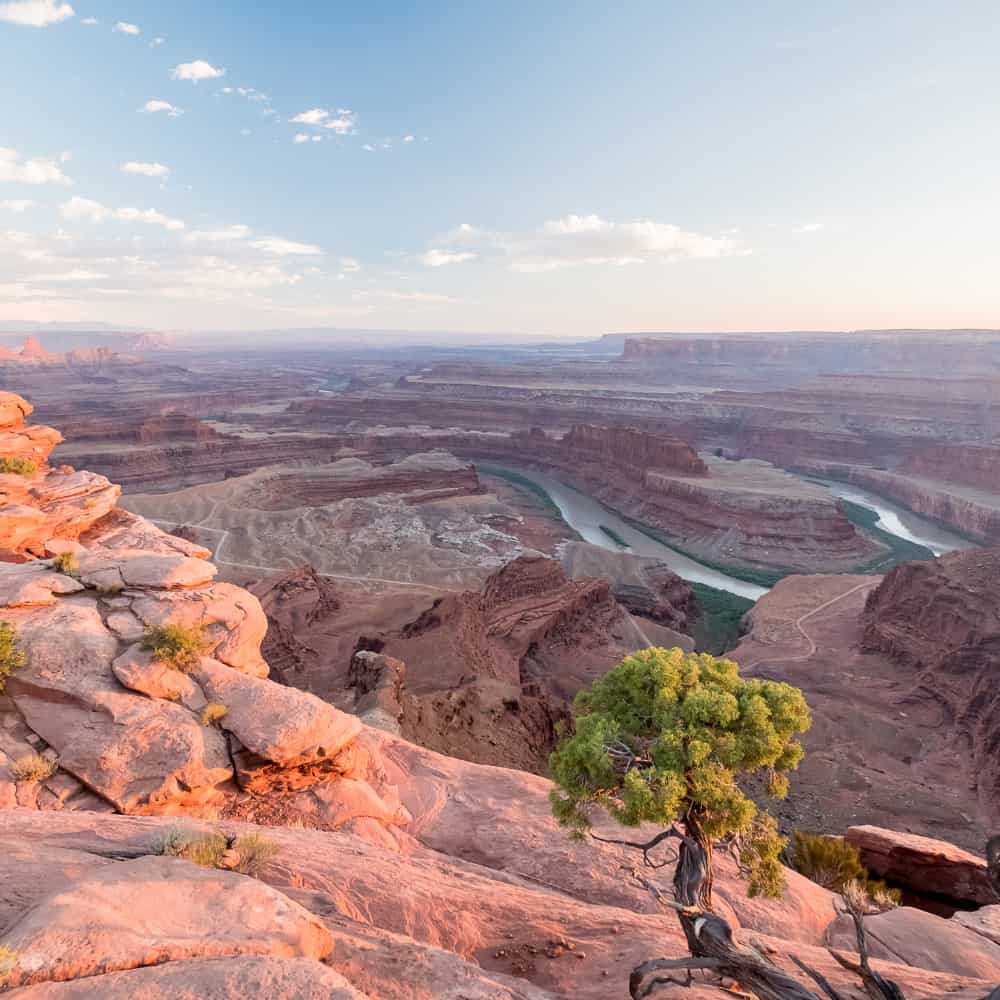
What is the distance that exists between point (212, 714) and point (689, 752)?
8579 millimetres

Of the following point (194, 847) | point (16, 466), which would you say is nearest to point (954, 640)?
point (194, 847)

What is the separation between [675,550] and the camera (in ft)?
219

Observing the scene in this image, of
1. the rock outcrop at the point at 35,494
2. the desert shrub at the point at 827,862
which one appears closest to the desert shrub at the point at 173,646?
the rock outcrop at the point at 35,494

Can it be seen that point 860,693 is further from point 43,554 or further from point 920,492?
point 920,492

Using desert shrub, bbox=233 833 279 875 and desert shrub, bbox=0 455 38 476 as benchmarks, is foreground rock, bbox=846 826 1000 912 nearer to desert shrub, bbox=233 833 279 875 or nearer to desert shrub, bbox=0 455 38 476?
desert shrub, bbox=233 833 279 875

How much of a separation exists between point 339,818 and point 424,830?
201 centimetres

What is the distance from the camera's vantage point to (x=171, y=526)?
2280 inches

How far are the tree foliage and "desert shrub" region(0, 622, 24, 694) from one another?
32.1 feet

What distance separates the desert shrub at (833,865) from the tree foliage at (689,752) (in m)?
7.61

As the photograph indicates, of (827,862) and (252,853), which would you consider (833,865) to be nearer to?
(827,862)

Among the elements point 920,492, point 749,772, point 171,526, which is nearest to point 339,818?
point 749,772

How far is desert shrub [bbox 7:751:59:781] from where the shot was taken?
9.26 meters

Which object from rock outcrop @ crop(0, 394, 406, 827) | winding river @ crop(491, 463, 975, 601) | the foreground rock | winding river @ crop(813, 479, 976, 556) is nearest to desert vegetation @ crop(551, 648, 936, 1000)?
rock outcrop @ crop(0, 394, 406, 827)

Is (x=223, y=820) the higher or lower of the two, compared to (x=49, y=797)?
lower
